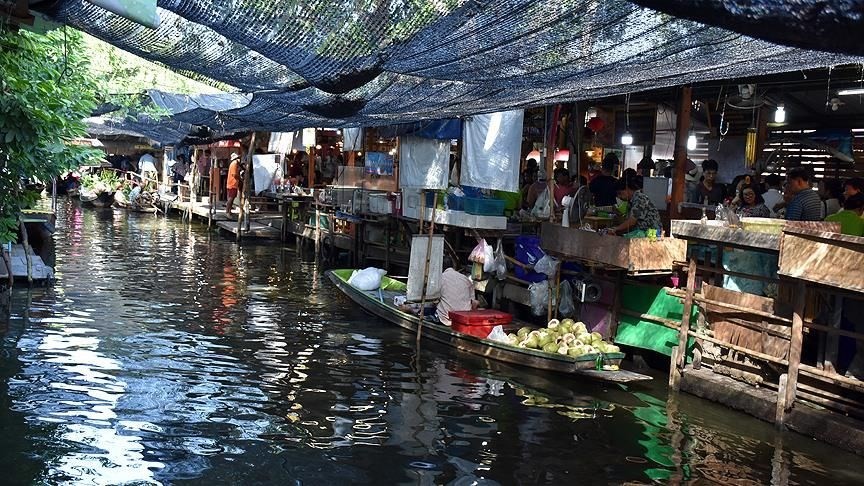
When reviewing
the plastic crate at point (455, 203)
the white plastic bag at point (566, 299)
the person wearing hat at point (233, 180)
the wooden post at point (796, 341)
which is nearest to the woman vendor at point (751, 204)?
the white plastic bag at point (566, 299)

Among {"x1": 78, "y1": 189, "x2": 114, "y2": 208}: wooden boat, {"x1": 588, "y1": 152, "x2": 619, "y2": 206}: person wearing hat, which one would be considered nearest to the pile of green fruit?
{"x1": 588, "y1": 152, "x2": 619, "y2": 206}: person wearing hat

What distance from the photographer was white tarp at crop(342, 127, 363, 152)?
702 inches

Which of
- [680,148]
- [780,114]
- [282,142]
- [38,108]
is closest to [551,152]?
[680,148]

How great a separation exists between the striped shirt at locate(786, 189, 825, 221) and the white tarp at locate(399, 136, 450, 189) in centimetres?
575

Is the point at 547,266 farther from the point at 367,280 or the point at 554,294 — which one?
the point at 367,280

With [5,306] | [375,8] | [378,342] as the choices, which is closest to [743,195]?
[378,342]

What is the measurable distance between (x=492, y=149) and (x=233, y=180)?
705 inches

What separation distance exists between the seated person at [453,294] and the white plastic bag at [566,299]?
4.25ft

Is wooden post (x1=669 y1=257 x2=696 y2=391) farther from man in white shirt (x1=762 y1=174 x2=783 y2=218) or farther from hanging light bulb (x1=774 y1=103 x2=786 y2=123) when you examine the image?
hanging light bulb (x1=774 y1=103 x2=786 y2=123)

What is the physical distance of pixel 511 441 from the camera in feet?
26.1

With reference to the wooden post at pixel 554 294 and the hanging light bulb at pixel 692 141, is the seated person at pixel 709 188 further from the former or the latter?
the wooden post at pixel 554 294

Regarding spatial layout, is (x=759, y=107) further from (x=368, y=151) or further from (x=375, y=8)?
(x=375, y=8)

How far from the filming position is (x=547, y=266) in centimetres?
1193

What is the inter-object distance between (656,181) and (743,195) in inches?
109
